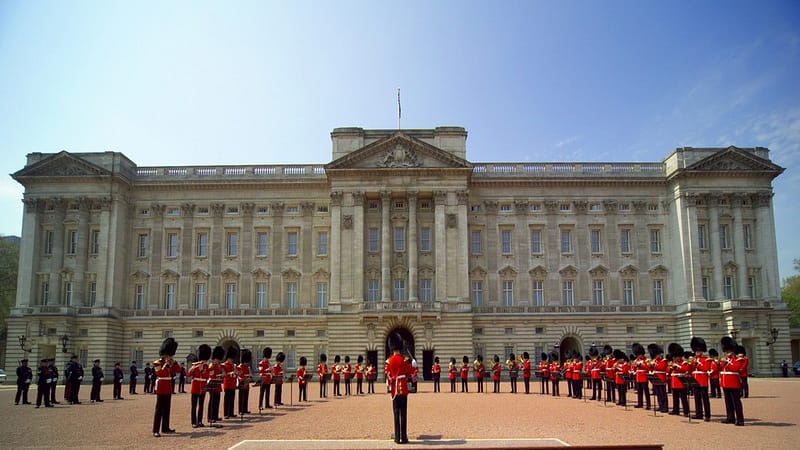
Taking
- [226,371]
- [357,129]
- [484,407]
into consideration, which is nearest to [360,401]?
[484,407]

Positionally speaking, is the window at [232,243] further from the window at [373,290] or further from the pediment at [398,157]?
the window at [373,290]

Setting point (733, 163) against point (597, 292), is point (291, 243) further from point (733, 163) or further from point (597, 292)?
point (733, 163)

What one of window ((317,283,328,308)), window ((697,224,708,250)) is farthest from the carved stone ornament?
window ((697,224,708,250))

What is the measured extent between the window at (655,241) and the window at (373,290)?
71.9 feet

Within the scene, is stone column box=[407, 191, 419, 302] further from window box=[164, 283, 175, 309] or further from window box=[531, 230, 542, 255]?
window box=[164, 283, 175, 309]

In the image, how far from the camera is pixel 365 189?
52.2m

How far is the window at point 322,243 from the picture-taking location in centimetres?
5438

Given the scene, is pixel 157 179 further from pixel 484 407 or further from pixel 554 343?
pixel 484 407

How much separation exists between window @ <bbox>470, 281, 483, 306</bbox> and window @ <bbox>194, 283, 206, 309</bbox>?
21030 mm

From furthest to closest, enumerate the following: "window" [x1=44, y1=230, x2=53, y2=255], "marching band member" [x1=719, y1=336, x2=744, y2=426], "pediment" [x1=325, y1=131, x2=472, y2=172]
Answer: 1. "window" [x1=44, y1=230, x2=53, y2=255]
2. "pediment" [x1=325, y1=131, x2=472, y2=172]
3. "marching band member" [x1=719, y1=336, x2=744, y2=426]

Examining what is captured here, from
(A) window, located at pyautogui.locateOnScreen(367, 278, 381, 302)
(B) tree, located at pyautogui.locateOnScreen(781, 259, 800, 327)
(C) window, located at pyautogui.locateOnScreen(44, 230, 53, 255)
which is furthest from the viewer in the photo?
(B) tree, located at pyautogui.locateOnScreen(781, 259, 800, 327)

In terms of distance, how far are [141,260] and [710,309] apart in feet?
144

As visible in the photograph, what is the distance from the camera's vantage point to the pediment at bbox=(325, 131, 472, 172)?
51.9 metres

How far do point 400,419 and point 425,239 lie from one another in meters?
38.0
